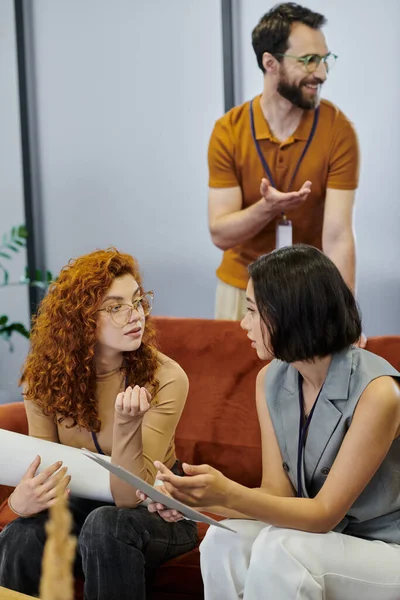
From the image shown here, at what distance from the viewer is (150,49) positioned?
4.47 meters

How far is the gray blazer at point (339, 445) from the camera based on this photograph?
5.72 ft

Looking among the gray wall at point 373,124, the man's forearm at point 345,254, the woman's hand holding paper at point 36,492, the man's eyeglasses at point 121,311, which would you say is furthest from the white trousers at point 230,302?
the gray wall at point 373,124

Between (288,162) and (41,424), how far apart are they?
4.10ft

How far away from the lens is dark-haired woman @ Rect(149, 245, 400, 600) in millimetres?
1622

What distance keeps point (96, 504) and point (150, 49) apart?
2964mm

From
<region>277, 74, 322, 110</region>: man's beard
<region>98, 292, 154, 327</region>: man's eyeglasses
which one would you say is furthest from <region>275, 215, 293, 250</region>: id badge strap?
<region>98, 292, 154, 327</region>: man's eyeglasses

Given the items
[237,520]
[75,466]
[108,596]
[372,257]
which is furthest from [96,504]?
[372,257]

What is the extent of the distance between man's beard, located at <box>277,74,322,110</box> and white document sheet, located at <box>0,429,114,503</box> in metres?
1.39

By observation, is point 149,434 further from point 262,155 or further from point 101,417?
point 262,155

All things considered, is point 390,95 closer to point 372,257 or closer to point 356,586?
point 372,257

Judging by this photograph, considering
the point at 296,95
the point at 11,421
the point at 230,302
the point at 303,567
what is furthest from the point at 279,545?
the point at 296,95

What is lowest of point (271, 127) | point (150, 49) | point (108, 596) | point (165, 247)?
point (108, 596)

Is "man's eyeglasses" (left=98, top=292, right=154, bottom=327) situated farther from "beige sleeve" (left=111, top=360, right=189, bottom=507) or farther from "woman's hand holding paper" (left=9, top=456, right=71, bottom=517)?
"woman's hand holding paper" (left=9, top=456, right=71, bottom=517)

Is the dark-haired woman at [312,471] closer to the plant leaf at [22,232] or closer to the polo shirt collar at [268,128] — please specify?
the polo shirt collar at [268,128]
